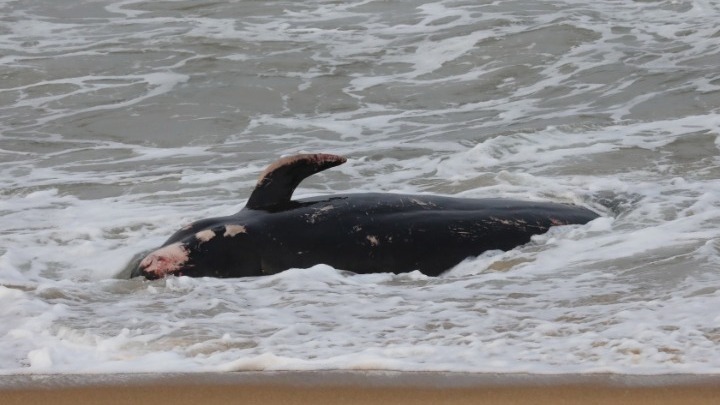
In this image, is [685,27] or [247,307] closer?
[247,307]

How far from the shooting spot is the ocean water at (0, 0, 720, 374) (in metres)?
4.50

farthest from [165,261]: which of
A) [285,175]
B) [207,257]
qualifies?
[285,175]

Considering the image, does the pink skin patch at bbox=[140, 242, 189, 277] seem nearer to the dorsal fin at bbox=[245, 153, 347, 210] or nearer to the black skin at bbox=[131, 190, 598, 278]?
the black skin at bbox=[131, 190, 598, 278]

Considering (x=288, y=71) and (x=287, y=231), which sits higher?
(x=288, y=71)

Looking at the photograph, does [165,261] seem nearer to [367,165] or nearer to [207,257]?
[207,257]

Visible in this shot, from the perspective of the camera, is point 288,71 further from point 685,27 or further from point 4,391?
point 4,391

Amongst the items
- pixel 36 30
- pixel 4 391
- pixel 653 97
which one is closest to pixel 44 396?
pixel 4 391

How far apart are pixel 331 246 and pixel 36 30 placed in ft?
41.1

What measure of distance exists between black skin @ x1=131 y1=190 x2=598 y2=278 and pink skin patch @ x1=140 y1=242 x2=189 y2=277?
0.02m

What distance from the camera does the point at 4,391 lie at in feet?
12.5

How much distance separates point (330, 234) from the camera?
612 cm

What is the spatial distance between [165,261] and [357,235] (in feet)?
3.14

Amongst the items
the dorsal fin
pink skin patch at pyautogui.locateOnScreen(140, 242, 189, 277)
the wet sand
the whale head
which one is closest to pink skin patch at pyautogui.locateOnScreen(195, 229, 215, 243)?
the whale head

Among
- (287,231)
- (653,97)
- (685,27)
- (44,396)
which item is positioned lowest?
(44,396)
